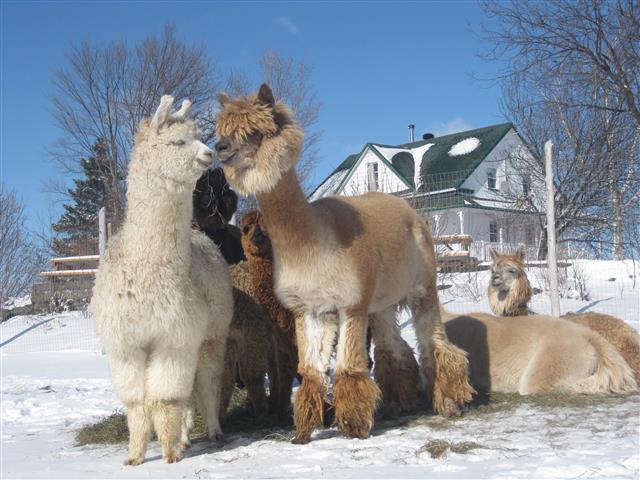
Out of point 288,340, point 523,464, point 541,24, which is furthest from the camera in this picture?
point 541,24

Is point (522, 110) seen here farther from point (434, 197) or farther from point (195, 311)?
point (195, 311)

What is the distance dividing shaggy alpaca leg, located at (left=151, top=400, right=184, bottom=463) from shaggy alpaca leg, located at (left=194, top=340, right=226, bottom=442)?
1.96 ft

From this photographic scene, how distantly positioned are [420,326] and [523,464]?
229cm

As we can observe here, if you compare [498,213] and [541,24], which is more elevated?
[541,24]

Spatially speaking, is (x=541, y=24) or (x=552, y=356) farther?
(x=541, y=24)

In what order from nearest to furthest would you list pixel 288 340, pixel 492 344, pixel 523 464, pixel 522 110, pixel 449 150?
pixel 523 464
pixel 288 340
pixel 492 344
pixel 522 110
pixel 449 150

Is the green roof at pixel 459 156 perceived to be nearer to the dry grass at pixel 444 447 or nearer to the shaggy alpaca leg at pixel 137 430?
the dry grass at pixel 444 447

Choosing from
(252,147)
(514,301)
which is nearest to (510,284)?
(514,301)

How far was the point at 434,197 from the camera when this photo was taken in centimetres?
1440

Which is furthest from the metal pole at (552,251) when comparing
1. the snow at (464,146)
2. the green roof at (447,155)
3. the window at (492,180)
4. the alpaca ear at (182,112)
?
the snow at (464,146)

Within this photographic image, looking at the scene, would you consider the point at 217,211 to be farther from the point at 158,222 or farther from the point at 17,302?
the point at 17,302

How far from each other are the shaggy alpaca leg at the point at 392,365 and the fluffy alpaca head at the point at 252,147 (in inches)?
86.0

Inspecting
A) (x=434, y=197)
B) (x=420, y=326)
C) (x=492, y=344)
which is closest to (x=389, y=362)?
(x=420, y=326)

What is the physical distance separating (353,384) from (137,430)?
5.25ft
